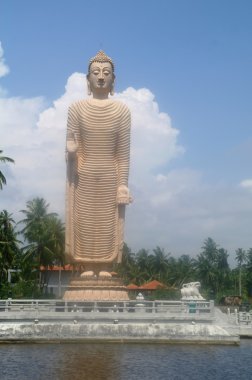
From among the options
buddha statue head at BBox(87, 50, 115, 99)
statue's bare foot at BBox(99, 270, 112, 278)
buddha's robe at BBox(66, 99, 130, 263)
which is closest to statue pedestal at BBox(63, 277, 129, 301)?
statue's bare foot at BBox(99, 270, 112, 278)

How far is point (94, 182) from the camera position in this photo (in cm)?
2834

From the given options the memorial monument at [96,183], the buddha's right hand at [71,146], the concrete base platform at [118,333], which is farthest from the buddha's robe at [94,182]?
the concrete base platform at [118,333]

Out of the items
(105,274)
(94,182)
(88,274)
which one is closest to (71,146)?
(94,182)

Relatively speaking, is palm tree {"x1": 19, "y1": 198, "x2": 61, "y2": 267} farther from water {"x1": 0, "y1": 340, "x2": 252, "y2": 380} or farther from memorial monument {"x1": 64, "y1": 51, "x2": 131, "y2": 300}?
water {"x1": 0, "y1": 340, "x2": 252, "y2": 380}

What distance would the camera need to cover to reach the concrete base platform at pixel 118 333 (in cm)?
2161

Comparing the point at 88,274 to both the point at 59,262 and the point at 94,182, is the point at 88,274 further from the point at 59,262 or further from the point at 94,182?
the point at 59,262

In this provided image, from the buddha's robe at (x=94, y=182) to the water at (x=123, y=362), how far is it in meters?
7.87

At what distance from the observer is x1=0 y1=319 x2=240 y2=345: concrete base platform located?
70.9 feet

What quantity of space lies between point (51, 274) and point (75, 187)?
118ft

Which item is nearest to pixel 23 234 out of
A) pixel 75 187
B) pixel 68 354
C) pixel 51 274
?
pixel 51 274

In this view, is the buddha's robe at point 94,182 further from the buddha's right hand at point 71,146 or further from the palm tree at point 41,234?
the palm tree at point 41,234

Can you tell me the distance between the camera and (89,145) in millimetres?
28312

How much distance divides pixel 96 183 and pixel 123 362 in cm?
1312

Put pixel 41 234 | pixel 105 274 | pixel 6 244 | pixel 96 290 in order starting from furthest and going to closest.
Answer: pixel 41 234 → pixel 6 244 → pixel 105 274 → pixel 96 290
